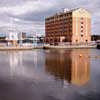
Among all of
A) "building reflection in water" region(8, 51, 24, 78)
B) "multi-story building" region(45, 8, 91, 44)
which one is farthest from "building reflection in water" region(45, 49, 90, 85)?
"multi-story building" region(45, 8, 91, 44)

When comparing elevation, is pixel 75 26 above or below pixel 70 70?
above

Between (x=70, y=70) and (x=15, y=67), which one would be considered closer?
(x=70, y=70)

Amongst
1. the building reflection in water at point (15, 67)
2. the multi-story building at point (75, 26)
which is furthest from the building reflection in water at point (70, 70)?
the multi-story building at point (75, 26)

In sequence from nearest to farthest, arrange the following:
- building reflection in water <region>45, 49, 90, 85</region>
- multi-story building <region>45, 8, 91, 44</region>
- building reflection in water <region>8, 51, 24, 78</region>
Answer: building reflection in water <region>45, 49, 90, 85</region>
building reflection in water <region>8, 51, 24, 78</region>
multi-story building <region>45, 8, 91, 44</region>

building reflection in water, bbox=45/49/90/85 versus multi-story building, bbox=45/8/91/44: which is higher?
multi-story building, bbox=45/8/91/44

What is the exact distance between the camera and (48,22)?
10662 cm

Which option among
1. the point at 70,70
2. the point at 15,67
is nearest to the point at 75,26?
the point at 15,67

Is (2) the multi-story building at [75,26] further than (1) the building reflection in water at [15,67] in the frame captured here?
Yes

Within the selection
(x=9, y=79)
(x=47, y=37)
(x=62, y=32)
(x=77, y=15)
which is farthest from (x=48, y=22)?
(x=9, y=79)

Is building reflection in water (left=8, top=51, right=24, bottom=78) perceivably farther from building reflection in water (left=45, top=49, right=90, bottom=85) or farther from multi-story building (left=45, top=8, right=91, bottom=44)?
multi-story building (left=45, top=8, right=91, bottom=44)

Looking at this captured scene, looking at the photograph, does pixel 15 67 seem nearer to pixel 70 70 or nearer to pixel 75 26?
pixel 70 70

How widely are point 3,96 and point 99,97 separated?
5978 mm

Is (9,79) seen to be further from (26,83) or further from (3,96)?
(3,96)

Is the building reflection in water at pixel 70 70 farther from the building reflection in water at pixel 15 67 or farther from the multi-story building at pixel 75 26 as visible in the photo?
the multi-story building at pixel 75 26
